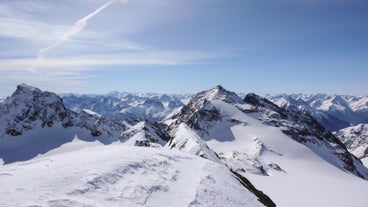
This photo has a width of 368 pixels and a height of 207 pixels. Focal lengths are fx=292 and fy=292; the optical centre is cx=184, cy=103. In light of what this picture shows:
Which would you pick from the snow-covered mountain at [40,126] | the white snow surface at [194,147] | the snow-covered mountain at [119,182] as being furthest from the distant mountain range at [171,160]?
the snow-covered mountain at [40,126]

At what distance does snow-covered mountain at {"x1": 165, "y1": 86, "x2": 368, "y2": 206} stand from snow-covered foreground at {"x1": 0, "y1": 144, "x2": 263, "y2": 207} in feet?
49.6

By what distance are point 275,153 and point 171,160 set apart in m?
119

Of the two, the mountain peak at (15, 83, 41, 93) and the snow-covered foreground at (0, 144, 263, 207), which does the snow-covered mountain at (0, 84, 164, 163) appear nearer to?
the mountain peak at (15, 83, 41, 93)

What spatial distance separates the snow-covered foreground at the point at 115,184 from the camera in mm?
16625

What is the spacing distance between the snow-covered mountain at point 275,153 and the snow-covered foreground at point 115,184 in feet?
49.6

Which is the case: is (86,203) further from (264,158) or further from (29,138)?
(29,138)

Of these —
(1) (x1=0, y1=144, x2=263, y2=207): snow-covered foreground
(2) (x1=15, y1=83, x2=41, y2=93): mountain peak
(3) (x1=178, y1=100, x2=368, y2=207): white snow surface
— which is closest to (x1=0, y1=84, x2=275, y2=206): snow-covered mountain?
(1) (x1=0, y1=144, x2=263, y2=207): snow-covered foreground

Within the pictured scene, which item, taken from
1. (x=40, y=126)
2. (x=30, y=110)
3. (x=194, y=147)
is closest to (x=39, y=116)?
(x=30, y=110)

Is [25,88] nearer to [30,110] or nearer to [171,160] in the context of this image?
[30,110]

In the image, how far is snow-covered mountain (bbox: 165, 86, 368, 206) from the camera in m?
75.6

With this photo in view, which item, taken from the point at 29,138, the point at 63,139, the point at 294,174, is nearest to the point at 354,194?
the point at 294,174

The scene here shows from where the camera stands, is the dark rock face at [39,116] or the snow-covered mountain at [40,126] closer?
the snow-covered mountain at [40,126]

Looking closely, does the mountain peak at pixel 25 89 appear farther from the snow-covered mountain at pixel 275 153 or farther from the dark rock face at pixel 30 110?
the snow-covered mountain at pixel 275 153

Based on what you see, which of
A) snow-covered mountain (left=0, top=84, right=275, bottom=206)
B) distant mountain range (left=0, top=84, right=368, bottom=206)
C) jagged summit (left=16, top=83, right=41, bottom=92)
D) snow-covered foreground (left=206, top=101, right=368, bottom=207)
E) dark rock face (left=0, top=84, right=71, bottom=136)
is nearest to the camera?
snow-covered mountain (left=0, top=84, right=275, bottom=206)
